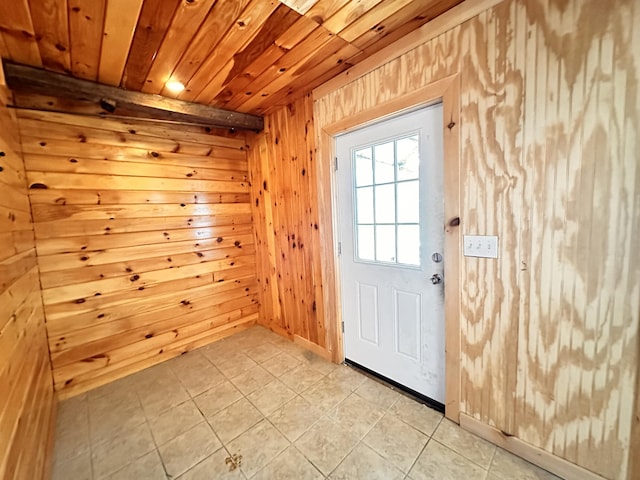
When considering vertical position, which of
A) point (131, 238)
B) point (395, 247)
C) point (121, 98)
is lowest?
point (395, 247)

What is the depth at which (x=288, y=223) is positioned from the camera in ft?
8.45

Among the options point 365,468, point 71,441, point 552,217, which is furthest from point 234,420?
point 552,217

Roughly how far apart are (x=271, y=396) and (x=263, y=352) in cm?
65

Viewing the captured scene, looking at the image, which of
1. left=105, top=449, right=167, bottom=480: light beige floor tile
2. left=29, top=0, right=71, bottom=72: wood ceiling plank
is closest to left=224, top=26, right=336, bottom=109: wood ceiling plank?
left=29, top=0, right=71, bottom=72: wood ceiling plank

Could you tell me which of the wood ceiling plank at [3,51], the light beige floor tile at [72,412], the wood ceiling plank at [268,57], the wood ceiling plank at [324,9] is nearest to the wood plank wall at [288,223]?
the wood ceiling plank at [268,57]

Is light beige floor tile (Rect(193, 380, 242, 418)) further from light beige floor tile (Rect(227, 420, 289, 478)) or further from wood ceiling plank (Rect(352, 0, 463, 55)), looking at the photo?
wood ceiling plank (Rect(352, 0, 463, 55))

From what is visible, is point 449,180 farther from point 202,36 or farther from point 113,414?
point 113,414

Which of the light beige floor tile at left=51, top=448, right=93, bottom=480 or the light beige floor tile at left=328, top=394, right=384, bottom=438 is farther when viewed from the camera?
the light beige floor tile at left=328, top=394, right=384, bottom=438

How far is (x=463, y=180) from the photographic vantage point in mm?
1389

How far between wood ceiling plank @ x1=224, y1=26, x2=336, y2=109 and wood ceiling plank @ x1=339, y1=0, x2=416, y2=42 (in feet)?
0.35

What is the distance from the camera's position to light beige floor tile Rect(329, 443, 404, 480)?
1273 mm

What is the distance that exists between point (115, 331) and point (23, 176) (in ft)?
4.41

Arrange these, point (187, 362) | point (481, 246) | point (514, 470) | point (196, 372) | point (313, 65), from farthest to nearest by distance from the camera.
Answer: point (187, 362)
point (196, 372)
point (313, 65)
point (481, 246)
point (514, 470)

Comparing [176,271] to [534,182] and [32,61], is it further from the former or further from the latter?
[534,182]
